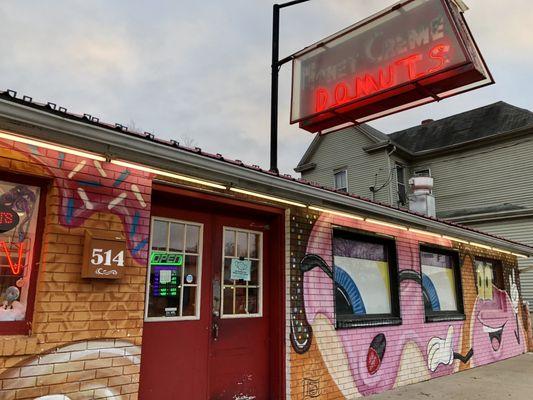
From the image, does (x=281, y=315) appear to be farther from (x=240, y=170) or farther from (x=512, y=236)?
(x=512, y=236)

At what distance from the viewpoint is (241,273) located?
506 centimetres

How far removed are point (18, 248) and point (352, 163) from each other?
17.8 metres

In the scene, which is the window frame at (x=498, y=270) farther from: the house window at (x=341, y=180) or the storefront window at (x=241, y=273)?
Result: the house window at (x=341, y=180)

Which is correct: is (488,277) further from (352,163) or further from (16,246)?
(352,163)

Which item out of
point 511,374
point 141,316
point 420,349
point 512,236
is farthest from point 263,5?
point 512,236

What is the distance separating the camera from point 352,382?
18.5 ft

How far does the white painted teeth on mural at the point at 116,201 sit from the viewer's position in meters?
3.77

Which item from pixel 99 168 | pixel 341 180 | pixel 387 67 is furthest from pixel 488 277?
pixel 341 180

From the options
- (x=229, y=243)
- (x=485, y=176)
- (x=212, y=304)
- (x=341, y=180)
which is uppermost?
(x=341, y=180)

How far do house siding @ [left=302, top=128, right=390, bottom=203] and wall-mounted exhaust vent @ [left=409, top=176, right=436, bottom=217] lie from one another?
A: 8.56 meters

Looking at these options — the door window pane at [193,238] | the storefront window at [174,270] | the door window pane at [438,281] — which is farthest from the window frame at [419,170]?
the storefront window at [174,270]

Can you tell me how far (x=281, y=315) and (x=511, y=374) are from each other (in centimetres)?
505

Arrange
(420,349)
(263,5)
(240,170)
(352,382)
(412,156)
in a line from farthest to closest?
(412,156)
(263,5)
(420,349)
(352,382)
(240,170)

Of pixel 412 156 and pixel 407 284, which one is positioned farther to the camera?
pixel 412 156
